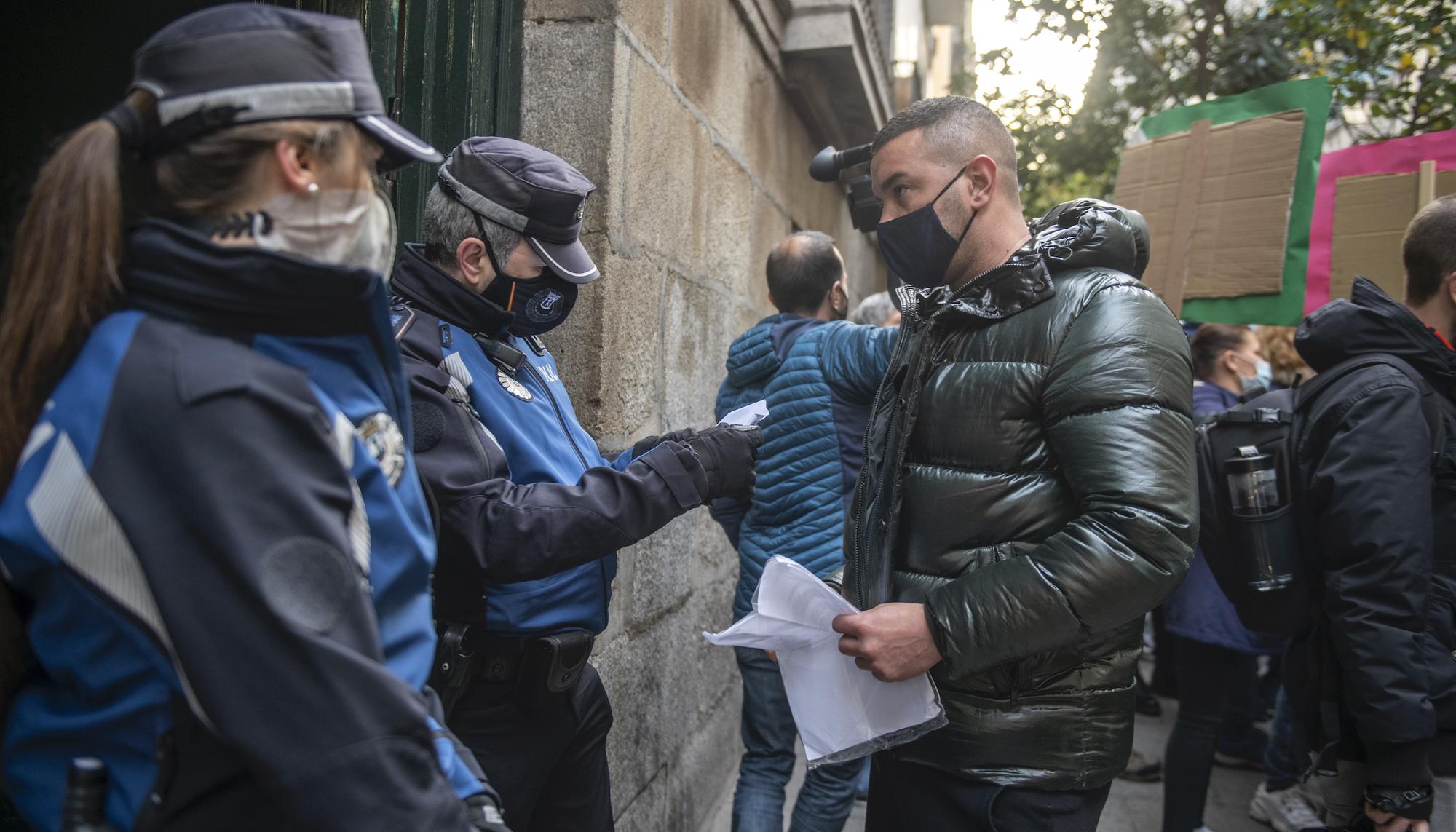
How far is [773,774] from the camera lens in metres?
3.16

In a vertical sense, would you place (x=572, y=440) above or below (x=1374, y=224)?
below

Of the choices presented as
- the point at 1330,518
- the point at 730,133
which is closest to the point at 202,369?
the point at 1330,518

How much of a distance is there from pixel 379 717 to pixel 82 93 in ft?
5.72

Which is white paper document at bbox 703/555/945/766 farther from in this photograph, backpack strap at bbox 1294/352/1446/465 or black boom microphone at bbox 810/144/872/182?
black boom microphone at bbox 810/144/872/182

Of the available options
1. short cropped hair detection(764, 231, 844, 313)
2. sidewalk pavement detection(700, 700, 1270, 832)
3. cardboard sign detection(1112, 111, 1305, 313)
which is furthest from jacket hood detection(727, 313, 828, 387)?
sidewalk pavement detection(700, 700, 1270, 832)

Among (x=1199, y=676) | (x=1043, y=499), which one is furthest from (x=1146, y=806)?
(x=1043, y=499)

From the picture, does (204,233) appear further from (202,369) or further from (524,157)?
(524,157)

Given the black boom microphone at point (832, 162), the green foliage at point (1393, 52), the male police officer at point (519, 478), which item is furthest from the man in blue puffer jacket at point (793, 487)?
the green foliage at point (1393, 52)

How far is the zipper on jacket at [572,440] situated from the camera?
209 cm

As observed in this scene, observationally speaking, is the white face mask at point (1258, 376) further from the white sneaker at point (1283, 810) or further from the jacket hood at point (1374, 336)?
the white sneaker at point (1283, 810)

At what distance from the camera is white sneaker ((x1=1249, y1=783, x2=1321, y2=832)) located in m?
3.95

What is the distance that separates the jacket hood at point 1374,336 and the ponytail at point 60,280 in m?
2.59

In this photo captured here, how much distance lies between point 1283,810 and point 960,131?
11.3ft

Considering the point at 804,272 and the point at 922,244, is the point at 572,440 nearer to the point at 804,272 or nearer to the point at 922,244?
the point at 922,244
